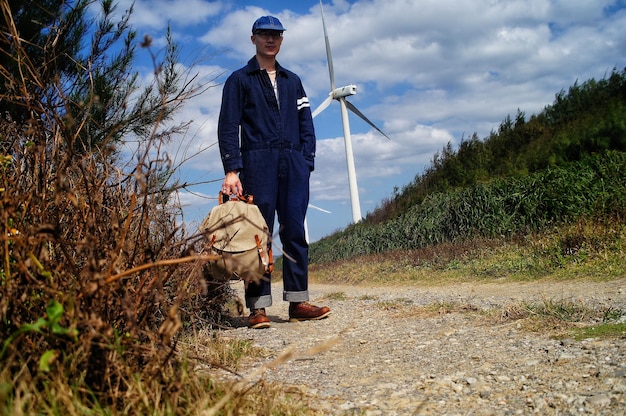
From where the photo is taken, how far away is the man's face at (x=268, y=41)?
4418mm

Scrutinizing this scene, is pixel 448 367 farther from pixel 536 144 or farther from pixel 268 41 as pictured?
pixel 536 144

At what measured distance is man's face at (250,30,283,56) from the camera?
442 centimetres

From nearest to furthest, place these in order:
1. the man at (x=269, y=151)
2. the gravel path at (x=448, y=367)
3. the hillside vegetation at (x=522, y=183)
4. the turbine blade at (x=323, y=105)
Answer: the gravel path at (x=448, y=367), the man at (x=269, y=151), the hillside vegetation at (x=522, y=183), the turbine blade at (x=323, y=105)

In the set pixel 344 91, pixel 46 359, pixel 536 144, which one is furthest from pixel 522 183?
pixel 46 359

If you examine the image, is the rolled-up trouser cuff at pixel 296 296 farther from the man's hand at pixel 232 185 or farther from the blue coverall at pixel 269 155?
the man's hand at pixel 232 185

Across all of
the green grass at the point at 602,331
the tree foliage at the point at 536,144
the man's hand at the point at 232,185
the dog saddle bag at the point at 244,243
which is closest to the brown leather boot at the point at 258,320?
the dog saddle bag at the point at 244,243

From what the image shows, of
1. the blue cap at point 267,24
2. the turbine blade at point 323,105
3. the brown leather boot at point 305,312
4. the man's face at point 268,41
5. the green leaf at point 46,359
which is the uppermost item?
the turbine blade at point 323,105

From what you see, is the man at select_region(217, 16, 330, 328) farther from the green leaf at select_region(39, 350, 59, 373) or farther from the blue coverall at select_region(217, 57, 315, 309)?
the green leaf at select_region(39, 350, 59, 373)

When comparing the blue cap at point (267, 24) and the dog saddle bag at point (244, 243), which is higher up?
the blue cap at point (267, 24)

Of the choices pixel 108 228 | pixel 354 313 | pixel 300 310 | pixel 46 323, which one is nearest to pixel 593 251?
pixel 354 313

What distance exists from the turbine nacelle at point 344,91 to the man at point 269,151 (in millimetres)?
13468

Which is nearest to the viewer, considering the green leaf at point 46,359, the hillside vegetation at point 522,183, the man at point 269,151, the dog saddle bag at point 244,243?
the green leaf at point 46,359

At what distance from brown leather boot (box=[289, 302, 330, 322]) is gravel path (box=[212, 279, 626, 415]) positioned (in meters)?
0.17

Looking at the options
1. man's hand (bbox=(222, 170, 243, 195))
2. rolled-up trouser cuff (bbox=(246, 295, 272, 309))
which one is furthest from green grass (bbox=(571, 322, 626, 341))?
man's hand (bbox=(222, 170, 243, 195))
